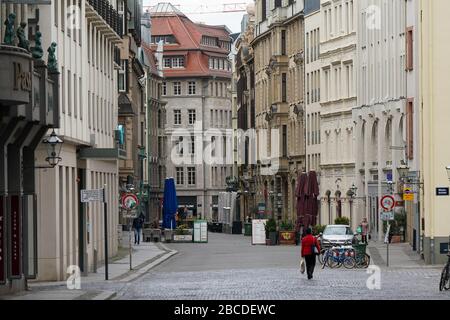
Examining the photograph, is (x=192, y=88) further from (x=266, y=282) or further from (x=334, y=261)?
(x=266, y=282)

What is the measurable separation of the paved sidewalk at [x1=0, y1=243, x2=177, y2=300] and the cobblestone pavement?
51 centimetres

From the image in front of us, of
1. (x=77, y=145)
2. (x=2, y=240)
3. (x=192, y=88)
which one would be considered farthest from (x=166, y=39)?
(x=2, y=240)

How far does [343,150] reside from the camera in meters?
102

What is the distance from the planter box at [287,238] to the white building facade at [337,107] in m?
9.54

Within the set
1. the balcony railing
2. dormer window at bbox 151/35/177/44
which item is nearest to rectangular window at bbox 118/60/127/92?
the balcony railing

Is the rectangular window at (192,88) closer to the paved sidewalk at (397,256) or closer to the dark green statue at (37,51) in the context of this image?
the paved sidewalk at (397,256)

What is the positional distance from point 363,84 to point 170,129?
104287 mm

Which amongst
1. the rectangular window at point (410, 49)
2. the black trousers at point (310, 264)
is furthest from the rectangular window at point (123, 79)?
the black trousers at point (310, 264)

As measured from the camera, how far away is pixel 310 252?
48219mm

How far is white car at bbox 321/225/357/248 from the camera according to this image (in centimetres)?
7100

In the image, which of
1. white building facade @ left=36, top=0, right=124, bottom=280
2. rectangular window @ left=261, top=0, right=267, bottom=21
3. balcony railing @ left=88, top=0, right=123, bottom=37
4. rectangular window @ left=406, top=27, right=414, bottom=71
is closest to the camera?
white building facade @ left=36, top=0, right=124, bottom=280

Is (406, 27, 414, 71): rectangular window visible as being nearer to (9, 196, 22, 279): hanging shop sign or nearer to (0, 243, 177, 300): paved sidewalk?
(0, 243, 177, 300): paved sidewalk
